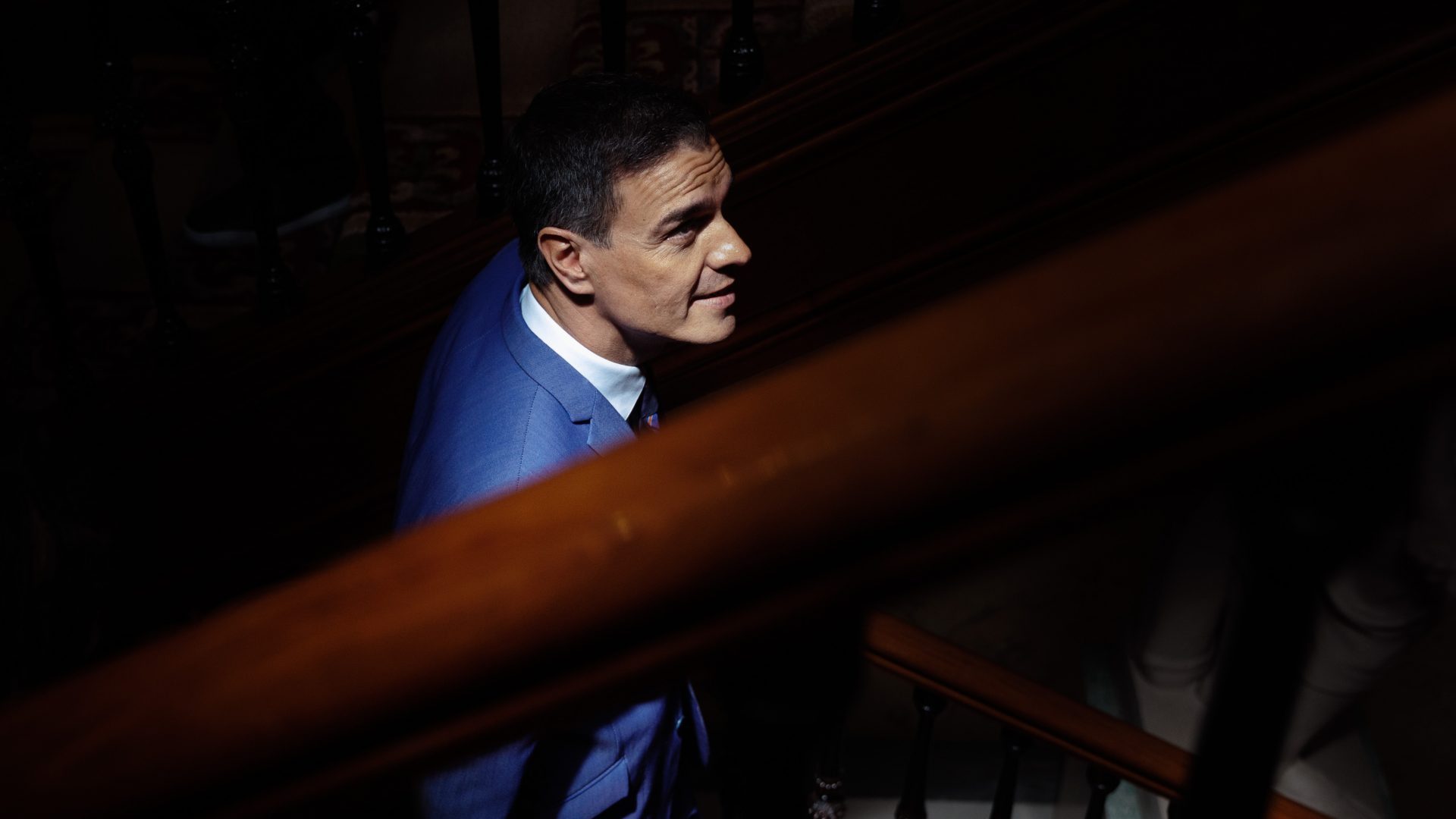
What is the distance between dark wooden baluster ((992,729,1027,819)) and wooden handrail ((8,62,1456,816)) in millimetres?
1666

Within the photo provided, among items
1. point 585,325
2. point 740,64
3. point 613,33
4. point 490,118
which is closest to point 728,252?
point 585,325

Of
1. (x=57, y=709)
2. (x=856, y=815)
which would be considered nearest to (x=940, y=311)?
(x=57, y=709)

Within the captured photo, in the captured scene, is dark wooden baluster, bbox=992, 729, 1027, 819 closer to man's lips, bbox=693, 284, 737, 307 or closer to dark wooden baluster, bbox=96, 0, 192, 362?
man's lips, bbox=693, 284, 737, 307

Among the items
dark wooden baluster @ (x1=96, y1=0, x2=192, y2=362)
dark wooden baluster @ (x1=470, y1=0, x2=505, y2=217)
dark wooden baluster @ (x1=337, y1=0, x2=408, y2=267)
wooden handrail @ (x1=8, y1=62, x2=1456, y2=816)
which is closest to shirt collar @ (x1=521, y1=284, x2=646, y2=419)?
dark wooden baluster @ (x1=470, y1=0, x2=505, y2=217)

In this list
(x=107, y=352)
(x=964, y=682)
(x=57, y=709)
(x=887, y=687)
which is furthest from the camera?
(x=887, y=687)

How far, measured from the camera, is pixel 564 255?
5.58 feet

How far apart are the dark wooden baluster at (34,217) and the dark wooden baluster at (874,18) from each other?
1.31 m

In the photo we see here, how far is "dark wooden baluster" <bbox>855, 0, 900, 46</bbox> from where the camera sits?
6.25 ft

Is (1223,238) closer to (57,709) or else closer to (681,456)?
(681,456)

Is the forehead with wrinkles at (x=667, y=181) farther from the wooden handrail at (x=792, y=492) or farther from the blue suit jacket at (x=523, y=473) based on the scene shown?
the wooden handrail at (x=792, y=492)

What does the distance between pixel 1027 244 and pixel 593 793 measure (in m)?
1.02

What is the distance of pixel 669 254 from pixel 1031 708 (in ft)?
2.74

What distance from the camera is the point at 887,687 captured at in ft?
13.6

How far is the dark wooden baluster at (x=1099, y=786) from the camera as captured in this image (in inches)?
80.3
